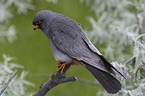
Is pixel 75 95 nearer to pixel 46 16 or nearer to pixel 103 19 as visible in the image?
pixel 103 19

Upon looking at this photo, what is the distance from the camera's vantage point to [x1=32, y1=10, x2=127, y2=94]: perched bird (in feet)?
4.17

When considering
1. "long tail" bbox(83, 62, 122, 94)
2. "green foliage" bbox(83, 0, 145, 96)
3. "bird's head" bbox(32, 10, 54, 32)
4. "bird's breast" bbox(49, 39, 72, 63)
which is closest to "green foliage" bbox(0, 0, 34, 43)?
"green foliage" bbox(83, 0, 145, 96)

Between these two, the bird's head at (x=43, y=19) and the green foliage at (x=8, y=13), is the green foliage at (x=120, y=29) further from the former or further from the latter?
the green foliage at (x=8, y=13)

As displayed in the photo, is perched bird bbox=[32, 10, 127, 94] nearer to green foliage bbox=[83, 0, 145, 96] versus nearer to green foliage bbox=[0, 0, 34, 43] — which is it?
green foliage bbox=[83, 0, 145, 96]

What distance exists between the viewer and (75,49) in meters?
1.37

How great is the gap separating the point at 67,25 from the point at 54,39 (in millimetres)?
124

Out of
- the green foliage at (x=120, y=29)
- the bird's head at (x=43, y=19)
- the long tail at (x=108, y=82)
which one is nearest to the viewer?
the long tail at (x=108, y=82)

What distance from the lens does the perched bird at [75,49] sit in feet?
4.17

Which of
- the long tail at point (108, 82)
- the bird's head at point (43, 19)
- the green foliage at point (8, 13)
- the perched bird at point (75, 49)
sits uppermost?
the green foliage at point (8, 13)

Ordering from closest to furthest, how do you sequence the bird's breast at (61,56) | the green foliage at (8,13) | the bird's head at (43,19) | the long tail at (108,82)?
the long tail at (108,82) → the bird's breast at (61,56) → the bird's head at (43,19) → the green foliage at (8,13)

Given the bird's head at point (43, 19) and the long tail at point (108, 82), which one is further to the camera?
the bird's head at point (43, 19)

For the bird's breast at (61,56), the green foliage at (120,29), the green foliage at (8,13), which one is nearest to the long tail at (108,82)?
the bird's breast at (61,56)

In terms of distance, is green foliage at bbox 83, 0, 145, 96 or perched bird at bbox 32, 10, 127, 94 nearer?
perched bird at bbox 32, 10, 127, 94

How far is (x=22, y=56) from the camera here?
3.54 meters
